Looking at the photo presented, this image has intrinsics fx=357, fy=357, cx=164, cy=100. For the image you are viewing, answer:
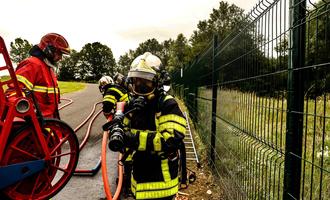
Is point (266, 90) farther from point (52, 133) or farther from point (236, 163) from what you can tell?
point (52, 133)

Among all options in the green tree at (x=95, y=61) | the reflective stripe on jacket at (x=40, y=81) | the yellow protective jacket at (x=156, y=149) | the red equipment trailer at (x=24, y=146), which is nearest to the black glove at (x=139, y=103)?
the yellow protective jacket at (x=156, y=149)

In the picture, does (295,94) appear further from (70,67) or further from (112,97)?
(70,67)

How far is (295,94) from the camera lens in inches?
83.7

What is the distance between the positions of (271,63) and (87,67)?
9889 cm

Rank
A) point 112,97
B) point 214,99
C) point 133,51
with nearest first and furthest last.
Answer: point 214,99 < point 112,97 < point 133,51

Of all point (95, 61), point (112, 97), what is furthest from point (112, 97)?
point (95, 61)

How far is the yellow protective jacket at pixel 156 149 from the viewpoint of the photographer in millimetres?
2783

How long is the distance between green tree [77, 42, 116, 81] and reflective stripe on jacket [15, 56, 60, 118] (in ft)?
305

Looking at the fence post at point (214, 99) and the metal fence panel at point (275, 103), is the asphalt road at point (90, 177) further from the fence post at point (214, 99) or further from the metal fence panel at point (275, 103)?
the metal fence panel at point (275, 103)

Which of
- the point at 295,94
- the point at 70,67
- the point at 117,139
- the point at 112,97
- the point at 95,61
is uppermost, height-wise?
the point at 95,61

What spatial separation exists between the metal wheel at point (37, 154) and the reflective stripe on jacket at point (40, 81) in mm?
512

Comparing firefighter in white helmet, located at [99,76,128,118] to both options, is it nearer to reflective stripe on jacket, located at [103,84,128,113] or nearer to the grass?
reflective stripe on jacket, located at [103,84,128,113]

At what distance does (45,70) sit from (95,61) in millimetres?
96574

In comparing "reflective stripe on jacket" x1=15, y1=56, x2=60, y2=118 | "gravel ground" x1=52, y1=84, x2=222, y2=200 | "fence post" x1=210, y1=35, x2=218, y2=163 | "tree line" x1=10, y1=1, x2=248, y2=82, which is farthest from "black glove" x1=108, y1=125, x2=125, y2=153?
"tree line" x1=10, y1=1, x2=248, y2=82
